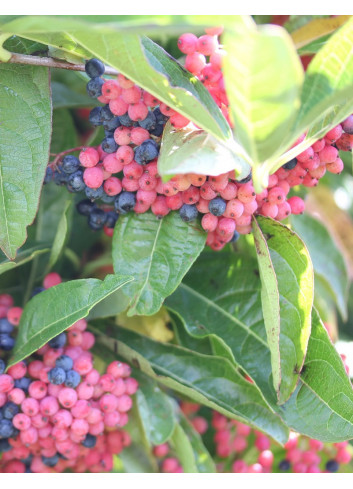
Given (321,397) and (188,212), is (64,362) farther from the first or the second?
(321,397)

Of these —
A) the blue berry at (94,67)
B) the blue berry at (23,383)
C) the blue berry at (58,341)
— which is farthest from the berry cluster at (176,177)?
the blue berry at (23,383)

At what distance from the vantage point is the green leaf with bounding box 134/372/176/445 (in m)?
1.42

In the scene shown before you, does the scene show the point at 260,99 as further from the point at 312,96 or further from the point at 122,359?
the point at 122,359

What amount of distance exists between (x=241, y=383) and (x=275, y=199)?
44 centimetres

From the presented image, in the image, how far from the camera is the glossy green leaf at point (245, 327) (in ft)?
4.05

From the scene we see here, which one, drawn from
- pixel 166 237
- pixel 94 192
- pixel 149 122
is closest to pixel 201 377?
pixel 166 237

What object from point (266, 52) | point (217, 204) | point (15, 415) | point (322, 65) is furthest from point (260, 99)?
point (15, 415)

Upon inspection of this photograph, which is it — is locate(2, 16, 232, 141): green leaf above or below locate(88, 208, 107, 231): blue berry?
above

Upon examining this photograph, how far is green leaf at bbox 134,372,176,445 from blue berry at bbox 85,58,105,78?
2.40 ft

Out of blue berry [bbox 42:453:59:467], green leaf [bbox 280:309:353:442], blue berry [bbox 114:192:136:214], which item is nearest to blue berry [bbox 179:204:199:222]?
blue berry [bbox 114:192:136:214]

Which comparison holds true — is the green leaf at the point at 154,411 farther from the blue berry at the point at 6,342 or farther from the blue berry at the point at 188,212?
the blue berry at the point at 188,212

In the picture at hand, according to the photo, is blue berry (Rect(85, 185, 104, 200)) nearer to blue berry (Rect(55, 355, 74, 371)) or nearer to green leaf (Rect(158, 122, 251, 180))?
green leaf (Rect(158, 122, 251, 180))

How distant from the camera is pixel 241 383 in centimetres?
141

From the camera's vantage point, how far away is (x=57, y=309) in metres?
1.23
